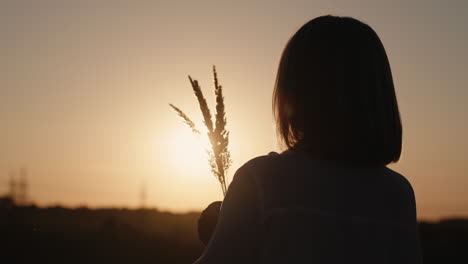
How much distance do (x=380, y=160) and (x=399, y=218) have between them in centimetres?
23

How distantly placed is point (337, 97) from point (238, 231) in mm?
562

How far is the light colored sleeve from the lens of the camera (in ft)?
7.43

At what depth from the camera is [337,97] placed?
2.37 metres

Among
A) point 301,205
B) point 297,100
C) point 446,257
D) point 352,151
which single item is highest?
point 297,100

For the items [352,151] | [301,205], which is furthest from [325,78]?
[301,205]

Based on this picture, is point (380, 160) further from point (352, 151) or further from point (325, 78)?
point (325, 78)

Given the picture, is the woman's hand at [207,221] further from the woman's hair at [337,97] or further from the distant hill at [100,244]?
the distant hill at [100,244]

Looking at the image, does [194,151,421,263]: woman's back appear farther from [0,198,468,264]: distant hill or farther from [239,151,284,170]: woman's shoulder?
[0,198,468,264]: distant hill

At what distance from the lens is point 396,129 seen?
8.21ft

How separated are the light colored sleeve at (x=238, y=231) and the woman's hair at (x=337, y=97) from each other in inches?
11.0

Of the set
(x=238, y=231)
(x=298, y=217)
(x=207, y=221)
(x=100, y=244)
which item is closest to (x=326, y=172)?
(x=298, y=217)

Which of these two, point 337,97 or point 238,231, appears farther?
point 337,97

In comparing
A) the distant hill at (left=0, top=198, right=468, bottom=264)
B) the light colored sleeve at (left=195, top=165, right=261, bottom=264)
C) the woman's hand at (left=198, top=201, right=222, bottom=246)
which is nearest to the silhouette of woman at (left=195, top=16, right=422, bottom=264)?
the light colored sleeve at (left=195, top=165, right=261, bottom=264)

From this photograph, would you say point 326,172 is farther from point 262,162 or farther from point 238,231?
point 238,231
